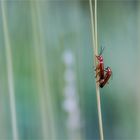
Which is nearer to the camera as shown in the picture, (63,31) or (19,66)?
(19,66)

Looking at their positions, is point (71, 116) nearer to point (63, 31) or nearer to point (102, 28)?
point (63, 31)

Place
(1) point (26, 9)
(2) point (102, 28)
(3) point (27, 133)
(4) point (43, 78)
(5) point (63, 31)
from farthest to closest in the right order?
(2) point (102, 28) < (5) point (63, 31) < (3) point (27, 133) < (1) point (26, 9) < (4) point (43, 78)

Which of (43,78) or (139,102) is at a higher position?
(43,78)

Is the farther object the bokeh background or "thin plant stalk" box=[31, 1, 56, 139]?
the bokeh background

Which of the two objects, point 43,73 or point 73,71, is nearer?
point 43,73

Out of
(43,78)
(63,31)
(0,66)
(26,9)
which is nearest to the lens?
(43,78)

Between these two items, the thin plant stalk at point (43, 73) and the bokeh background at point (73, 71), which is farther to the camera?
the bokeh background at point (73, 71)

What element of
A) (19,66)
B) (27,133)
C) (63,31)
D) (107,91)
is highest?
(63,31)

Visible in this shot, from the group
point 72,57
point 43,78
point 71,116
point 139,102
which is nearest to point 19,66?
point 72,57
